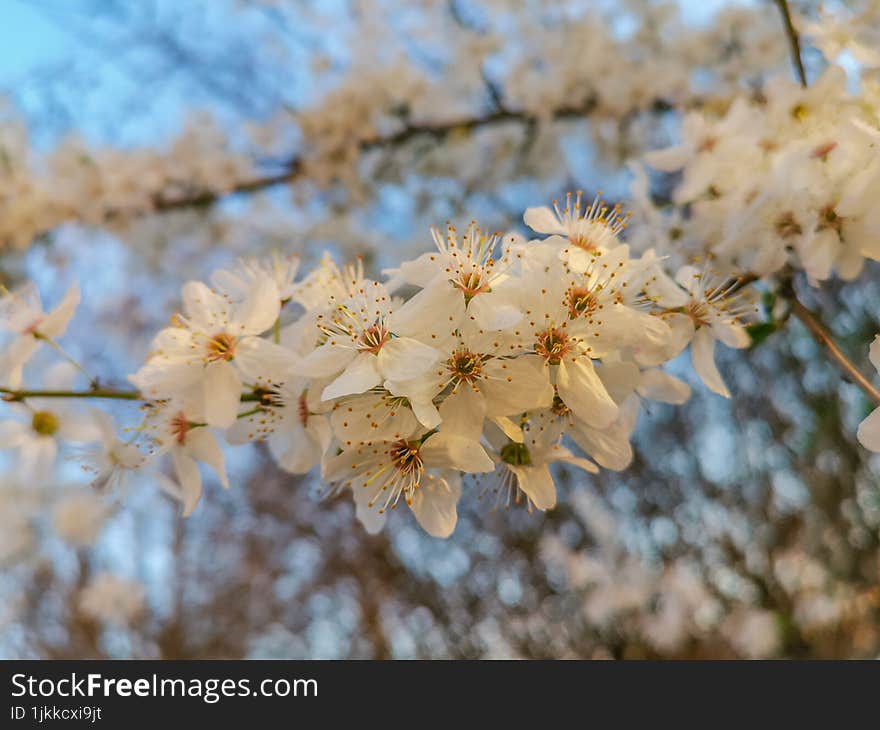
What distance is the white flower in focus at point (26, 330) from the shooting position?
730 millimetres

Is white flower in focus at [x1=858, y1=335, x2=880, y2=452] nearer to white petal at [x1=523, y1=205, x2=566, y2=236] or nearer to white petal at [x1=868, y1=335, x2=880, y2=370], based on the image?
white petal at [x1=868, y1=335, x2=880, y2=370]

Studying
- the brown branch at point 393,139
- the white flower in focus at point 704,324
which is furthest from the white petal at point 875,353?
the brown branch at point 393,139

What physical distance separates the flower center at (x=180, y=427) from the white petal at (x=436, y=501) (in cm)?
24

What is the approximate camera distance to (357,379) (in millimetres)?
529

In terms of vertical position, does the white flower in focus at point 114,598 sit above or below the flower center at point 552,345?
above

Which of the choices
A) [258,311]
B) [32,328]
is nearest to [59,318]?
[32,328]

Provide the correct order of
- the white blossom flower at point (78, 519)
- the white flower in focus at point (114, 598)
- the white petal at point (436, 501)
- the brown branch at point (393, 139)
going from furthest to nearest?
the white flower in focus at point (114, 598) < the white blossom flower at point (78, 519) < the brown branch at point (393, 139) < the white petal at point (436, 501)

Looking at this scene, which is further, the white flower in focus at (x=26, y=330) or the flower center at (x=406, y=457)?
the white flower in focus at (x=26, y=330)

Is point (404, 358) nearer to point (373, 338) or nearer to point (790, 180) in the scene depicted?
point (373, 338)

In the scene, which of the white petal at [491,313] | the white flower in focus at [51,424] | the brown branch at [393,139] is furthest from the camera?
the brown branch at [393,139]

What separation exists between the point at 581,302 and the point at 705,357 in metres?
0.23

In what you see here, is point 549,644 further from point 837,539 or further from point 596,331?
point 596,331

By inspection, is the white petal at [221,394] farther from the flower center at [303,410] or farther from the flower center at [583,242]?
the flower center at [583,242]
